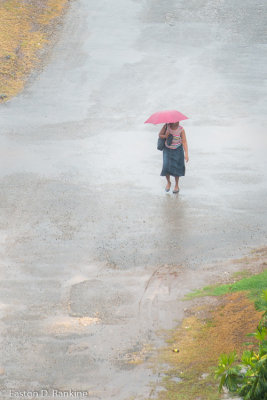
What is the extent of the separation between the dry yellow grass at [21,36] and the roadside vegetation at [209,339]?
1040 centimetres

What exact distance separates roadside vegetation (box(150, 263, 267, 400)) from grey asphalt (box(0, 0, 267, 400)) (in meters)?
0.21

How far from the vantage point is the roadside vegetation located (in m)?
6.56

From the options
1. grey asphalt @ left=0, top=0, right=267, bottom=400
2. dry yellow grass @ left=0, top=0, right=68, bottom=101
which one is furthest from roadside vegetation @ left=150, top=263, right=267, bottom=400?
dry yellow grass @ left=0, top=0, right=68, bottom=101

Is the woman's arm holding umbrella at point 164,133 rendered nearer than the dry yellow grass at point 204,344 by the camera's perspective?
No

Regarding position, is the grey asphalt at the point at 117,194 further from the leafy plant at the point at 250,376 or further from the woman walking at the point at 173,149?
the leafy plant at the point at 250,376

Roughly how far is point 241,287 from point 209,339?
118 cm

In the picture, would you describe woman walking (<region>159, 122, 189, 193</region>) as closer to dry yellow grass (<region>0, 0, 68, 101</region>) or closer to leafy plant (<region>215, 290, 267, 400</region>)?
dry yellow grass (<region>0, 0, 68, 101</region>)

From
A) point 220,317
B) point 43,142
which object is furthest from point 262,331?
point 43,142

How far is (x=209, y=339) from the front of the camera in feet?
24.5

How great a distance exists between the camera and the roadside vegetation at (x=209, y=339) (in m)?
6.56

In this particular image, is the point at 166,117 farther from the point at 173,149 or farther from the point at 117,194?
the point at 117,194

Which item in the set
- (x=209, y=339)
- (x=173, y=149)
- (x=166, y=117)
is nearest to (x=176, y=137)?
(x=173, y=149)

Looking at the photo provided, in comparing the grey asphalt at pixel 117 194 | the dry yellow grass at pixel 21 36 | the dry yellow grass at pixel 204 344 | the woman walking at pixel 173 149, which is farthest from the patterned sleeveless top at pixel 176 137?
the dry yellow grass at pixel 21 36

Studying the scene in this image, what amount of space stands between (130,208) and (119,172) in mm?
1693
